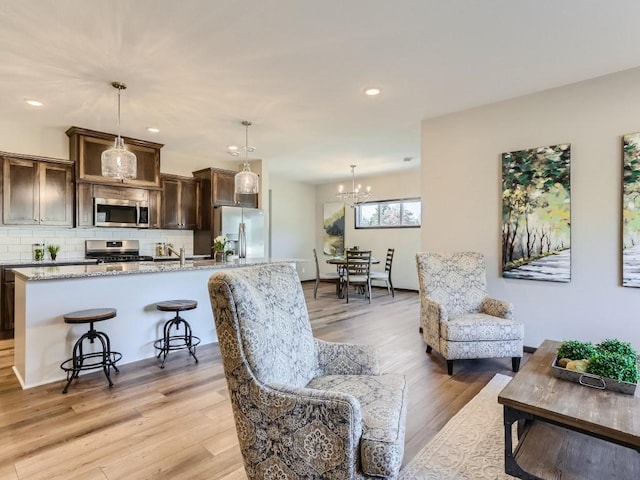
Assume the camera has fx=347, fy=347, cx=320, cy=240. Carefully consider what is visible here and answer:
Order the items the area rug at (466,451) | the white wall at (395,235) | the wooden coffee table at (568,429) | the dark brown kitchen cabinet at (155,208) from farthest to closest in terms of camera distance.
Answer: the white wall at (395,235)
the dark brown kitchen cabinet at (155,208)
the area rug at (466,451)
the wooden coffee table at (568,429)

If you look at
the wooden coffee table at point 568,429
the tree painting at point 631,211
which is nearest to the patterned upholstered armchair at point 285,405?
the wooden coffee table at point 568,429

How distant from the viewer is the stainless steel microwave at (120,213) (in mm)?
4910

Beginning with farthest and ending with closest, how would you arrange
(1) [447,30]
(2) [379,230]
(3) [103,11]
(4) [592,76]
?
1. (2) [379,230]
2. (4) [592,76]
3. (1) [447,30]
4. (3) [103,11]

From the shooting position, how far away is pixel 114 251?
17.4ft

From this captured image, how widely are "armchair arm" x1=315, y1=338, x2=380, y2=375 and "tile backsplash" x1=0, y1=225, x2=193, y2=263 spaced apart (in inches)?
182

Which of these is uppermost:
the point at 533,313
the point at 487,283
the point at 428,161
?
the point at 428,161

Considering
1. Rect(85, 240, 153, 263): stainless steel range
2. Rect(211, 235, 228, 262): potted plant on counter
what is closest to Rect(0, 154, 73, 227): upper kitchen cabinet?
Rect(85, 240, 153, 263): stainless steel range

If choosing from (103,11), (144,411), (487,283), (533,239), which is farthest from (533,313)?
(103,11)

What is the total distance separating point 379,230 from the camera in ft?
27.8

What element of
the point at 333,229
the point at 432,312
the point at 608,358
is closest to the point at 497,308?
the point at 432,312

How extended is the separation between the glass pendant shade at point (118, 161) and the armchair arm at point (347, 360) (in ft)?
8.52

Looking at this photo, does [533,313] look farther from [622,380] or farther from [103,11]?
[103,11]

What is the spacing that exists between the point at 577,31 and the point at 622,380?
7.81ft

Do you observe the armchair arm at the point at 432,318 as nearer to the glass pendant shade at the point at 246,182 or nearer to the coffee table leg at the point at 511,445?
the coffee table leg at the point at 511,445
